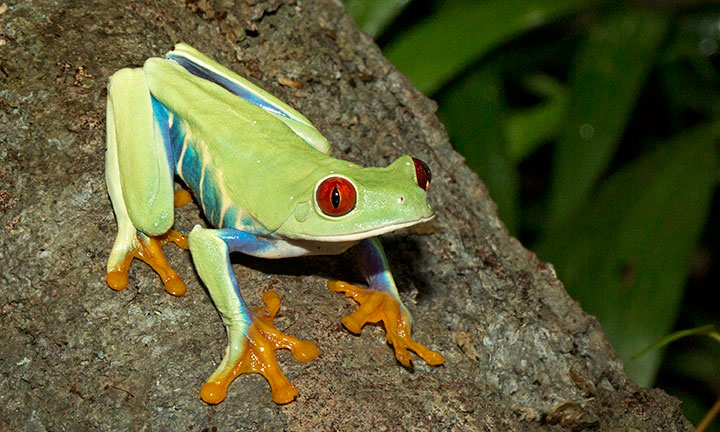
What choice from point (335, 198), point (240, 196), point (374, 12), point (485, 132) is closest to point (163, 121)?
point (240, 196)

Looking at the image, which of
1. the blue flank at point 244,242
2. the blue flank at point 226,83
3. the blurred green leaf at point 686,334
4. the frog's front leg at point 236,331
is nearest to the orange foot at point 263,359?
the frog's front leg at point 236,331

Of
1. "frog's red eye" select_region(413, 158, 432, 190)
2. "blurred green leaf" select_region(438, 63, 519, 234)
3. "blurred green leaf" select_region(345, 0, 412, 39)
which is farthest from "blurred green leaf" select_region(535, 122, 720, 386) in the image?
"frog's red eye" select_region(413, 158, 432, 190)

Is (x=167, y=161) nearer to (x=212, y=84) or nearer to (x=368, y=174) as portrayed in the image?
(x=212, y=84)

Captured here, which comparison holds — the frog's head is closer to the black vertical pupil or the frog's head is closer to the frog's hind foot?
the black vertical pupil

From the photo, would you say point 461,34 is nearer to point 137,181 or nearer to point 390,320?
point 390,320

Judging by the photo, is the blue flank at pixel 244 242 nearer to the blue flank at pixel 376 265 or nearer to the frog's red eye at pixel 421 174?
the blue flank at pixel 376 265
